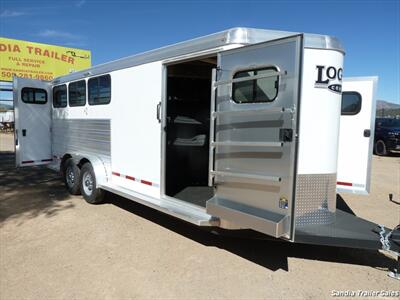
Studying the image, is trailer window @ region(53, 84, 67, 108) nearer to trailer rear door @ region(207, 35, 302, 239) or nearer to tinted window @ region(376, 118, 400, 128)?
trailer rear door @ region(207, 35, 302, 239)

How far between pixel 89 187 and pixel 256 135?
3.86 m

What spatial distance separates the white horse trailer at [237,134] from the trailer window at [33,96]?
1.21m

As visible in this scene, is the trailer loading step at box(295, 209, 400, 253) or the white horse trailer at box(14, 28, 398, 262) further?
the trailer loading step at box(295, 209, 400, 253)

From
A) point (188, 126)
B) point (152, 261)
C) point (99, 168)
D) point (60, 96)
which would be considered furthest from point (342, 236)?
point (60, 96)

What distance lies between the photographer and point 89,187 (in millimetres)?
6262

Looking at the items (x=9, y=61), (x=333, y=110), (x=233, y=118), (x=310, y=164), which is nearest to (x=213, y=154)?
(x=233, y=118)

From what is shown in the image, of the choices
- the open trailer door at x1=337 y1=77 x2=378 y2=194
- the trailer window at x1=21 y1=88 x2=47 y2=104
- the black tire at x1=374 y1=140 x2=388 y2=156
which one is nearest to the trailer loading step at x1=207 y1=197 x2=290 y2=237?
the open trailer door at x1=337 y1=77 x2=378 y2=194

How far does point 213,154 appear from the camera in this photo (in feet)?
12.9

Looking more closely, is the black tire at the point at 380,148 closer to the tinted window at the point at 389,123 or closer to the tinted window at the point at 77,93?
the tinted window at the point at 389,123

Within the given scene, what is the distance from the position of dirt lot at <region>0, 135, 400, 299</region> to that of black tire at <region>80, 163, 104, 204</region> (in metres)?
0.30

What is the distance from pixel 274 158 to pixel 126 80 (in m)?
2.90

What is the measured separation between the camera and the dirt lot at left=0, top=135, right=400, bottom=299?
336 cm

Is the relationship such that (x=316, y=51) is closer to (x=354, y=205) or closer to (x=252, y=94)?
(x=252, y=94)

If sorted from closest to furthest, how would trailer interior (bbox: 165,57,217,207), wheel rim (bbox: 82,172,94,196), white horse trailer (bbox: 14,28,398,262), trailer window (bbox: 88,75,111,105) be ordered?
white horse trailer (bbox: 14,28,398,262) → trailer interior (bbox: 165,57,217,207) → trailer window (bbox: 88,75,111,105) → wheel rim (bbox: 82,172,94,196)
